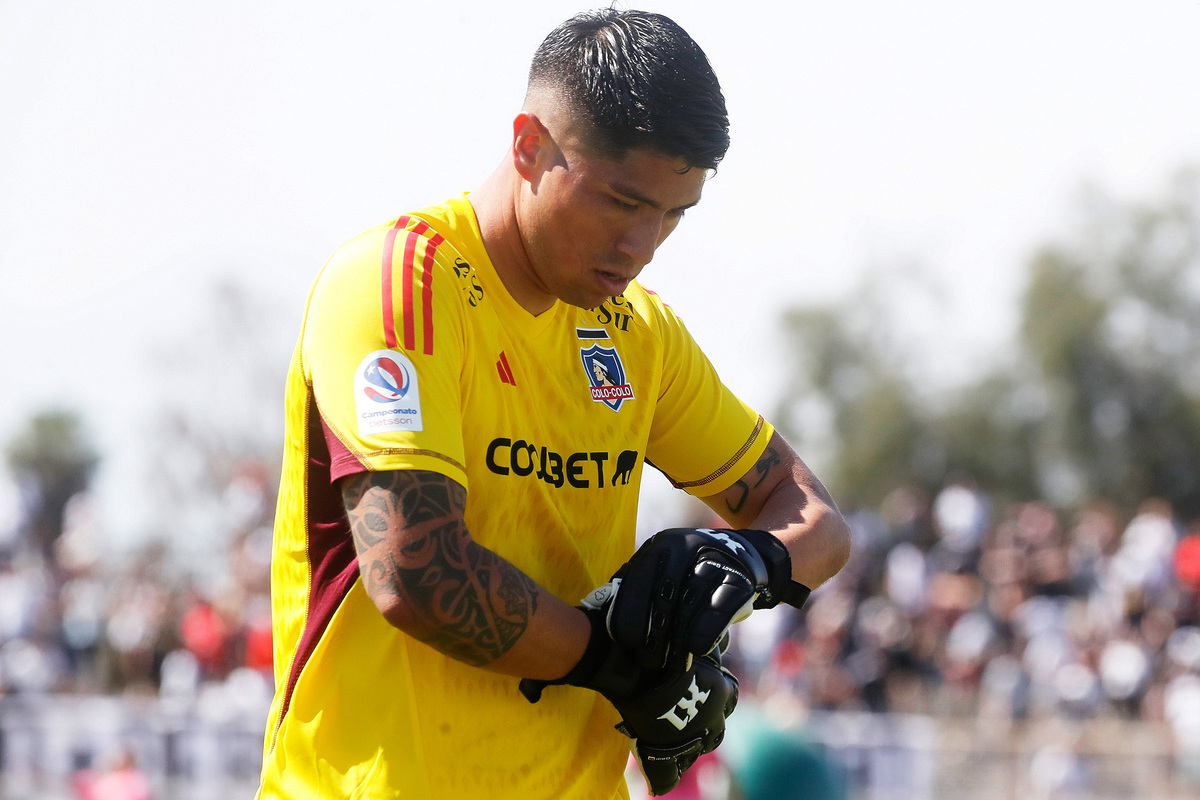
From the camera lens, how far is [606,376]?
2.97 metres

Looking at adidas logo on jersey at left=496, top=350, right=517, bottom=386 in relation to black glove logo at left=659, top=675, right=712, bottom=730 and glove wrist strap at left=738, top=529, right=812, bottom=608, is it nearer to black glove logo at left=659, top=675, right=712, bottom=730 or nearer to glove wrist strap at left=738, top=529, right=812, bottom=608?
glove wrist strap at left=738, top=529, right=812, bottom=608

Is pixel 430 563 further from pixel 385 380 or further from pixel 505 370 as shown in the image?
pixel 505 370

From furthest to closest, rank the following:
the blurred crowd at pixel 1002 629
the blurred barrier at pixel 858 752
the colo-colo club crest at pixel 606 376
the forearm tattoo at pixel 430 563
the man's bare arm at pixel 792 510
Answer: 1. the blurred crowd at pixel 1002 629
2. the blurred barrier at pixel 858 752
3. the man's bare arm at pixel 792 510
4. the colo-colo club crest at pixel 606 376
5. the forearm tattoo at pixel 430 563

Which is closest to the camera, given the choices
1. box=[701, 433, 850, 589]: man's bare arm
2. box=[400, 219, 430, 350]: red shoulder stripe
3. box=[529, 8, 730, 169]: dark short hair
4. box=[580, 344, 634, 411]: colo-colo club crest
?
box=[400, 219, 430, 350]: red shoulder stripe

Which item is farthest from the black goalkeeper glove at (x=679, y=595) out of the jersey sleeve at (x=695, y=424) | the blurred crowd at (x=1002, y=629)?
the blurred crowd at (x=1002, y=629)

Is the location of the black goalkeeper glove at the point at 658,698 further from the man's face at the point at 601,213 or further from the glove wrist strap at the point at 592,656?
the man's face at the point at 601,213

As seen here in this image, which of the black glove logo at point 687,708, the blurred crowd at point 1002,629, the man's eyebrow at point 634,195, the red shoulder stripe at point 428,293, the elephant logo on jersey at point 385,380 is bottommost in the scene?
the blurred crowd at point 1002,629

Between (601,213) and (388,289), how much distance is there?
48 cm

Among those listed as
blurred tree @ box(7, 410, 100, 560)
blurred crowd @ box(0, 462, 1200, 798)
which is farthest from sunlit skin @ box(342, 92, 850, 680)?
blurred tree @ box(7, 410, 100, 560)

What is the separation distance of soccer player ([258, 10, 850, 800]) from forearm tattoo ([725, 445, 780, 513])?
0.36 m

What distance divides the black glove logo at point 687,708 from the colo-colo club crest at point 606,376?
0.63m

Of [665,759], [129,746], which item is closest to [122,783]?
[129,746]

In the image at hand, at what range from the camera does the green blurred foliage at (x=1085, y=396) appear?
32.3 m

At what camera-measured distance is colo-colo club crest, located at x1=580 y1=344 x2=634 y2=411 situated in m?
2.94
